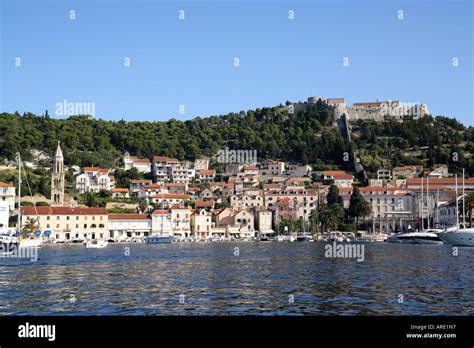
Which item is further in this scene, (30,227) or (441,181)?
(441,181)

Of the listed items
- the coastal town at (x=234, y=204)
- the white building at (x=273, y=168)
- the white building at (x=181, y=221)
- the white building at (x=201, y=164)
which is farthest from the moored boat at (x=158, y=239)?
the white building at (x=201, y=164)

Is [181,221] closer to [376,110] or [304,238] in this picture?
[304,238]

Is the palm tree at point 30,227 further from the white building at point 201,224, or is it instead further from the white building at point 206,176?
the white building at point 206,176

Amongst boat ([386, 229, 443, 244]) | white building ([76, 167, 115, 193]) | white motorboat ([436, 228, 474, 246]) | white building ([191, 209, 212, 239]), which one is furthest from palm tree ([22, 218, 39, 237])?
white motorboat ([436, 228, 474, 246])

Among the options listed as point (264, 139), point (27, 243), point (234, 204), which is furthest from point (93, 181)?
point (27, 243)

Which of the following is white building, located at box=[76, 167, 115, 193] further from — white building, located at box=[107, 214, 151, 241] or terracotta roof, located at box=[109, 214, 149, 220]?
white building, located at box=[107, 214, 151, 241]
